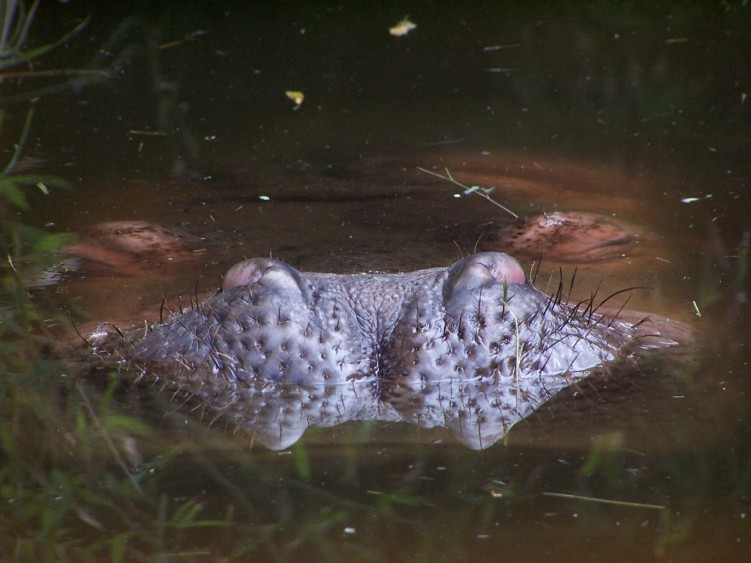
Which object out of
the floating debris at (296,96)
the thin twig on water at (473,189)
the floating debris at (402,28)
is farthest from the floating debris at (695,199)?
the floating debris at (402,28)

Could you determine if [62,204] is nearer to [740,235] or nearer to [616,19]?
[740,235]

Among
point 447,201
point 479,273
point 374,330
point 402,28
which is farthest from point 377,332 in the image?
point 402,28

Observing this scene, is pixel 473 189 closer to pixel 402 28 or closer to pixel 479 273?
pixel 479 273

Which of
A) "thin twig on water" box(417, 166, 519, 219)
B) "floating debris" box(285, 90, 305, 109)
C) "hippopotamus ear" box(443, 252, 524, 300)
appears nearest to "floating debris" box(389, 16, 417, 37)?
"floating debris" box(285, 90, 305, 109)

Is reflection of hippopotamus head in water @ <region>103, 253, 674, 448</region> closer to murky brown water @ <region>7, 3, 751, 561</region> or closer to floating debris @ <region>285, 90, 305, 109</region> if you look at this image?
murky brown water @ <region>7, 3, 751, 561</region>

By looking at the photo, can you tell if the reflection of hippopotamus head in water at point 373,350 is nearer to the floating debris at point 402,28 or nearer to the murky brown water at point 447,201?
the murky brown water at point 447,201

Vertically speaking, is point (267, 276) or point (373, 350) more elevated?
point (267, 276)
